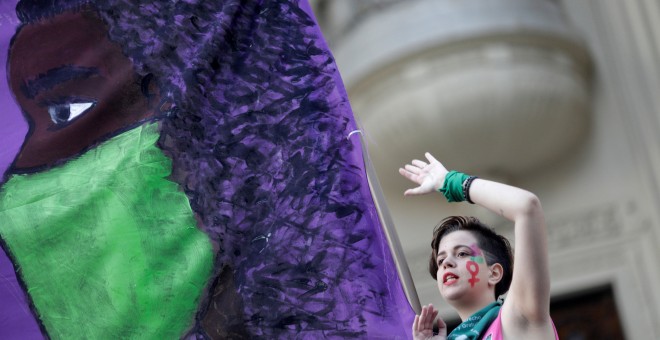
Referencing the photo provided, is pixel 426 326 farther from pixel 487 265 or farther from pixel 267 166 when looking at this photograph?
pixel 267 166

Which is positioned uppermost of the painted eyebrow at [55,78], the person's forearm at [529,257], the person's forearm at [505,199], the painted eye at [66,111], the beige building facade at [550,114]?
the painted eyebrow at [55,78]

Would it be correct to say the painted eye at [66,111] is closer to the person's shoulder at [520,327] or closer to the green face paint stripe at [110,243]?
the green face paint stripe at [110,243]

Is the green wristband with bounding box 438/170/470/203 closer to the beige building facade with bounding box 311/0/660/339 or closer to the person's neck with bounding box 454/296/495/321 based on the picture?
the person's neck with bounding box 454/296/495/321

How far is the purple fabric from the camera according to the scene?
275 cm

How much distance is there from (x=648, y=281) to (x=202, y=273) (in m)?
5.25

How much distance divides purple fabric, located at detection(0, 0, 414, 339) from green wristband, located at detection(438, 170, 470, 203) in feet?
1.10

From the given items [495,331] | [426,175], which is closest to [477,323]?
[495,331]

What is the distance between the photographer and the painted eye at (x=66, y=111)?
3275mm

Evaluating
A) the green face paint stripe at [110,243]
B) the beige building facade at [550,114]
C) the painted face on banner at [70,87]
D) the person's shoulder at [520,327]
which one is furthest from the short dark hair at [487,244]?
the beige building facade at [550,114]

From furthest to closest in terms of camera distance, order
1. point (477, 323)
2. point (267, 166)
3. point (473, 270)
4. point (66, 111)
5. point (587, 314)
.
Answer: point (587, 314), point (66, 111), point (267, 166), point (473, 270), point (477, 323)

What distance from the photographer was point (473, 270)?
250 cm

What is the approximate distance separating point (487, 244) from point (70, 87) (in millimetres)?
1338

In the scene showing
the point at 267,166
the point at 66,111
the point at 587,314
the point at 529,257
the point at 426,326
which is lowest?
the point at 587,314

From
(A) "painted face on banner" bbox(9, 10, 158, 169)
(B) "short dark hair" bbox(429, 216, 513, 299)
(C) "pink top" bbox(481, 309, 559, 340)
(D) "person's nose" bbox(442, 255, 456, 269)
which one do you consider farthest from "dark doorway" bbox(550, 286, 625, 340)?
(C) "pink top" bbox(481, 309, 559, 340)
